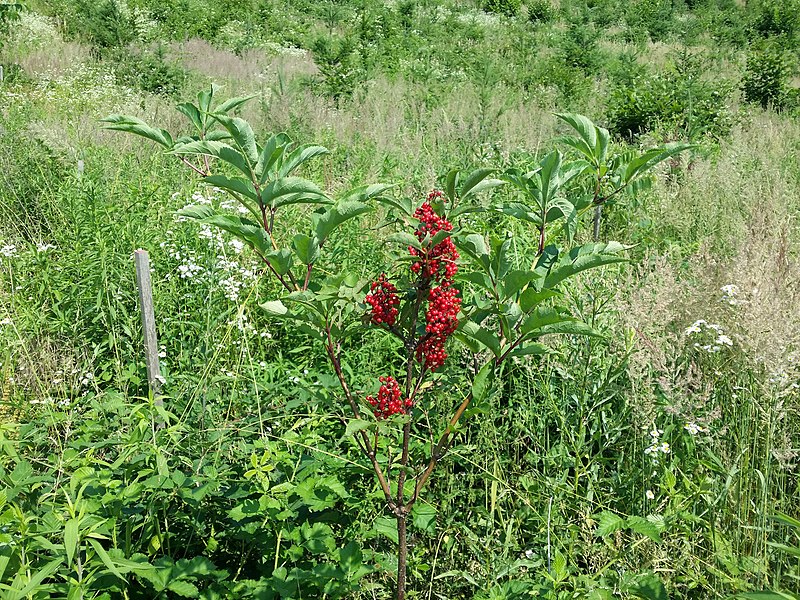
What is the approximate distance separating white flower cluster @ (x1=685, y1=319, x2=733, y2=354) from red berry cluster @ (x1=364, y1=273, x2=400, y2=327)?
1.39 m

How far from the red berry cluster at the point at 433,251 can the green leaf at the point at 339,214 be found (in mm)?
143

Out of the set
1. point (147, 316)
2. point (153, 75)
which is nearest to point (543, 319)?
point (147, 316)

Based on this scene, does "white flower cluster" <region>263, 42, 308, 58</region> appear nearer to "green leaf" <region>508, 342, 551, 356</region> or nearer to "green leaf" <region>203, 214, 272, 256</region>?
"green leaf" <region>203, 214, 272, 256</region>

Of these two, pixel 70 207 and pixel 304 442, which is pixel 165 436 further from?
pixel 70 207

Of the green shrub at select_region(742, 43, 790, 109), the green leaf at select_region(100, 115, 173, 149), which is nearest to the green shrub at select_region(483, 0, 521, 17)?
the green shrub at select_region(742, 43, 790, 109)

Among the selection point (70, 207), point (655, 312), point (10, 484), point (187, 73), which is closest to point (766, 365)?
point (655, 312)

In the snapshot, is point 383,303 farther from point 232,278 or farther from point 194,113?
point 232,278

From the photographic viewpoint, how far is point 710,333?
2824mm

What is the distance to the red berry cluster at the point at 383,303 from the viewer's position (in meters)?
1.74

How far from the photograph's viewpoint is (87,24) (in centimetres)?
1533

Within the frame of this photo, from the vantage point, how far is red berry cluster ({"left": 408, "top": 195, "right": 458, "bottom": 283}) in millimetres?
1654

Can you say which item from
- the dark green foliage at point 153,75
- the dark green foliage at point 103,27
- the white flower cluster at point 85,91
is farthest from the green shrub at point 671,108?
the dark green foliage at point 103,27

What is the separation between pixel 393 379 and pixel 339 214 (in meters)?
0.47

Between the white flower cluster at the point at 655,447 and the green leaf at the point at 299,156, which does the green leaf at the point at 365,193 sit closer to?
the green leaf at the point at 299,156
